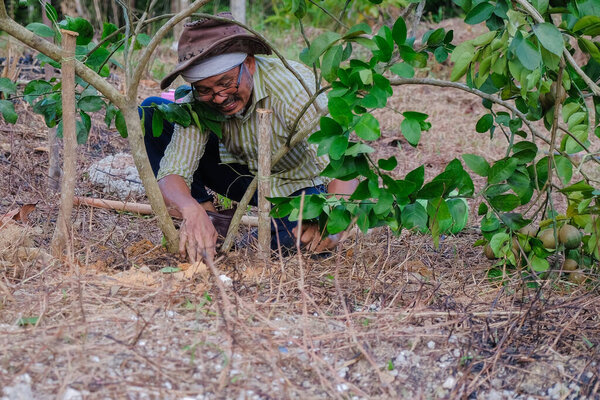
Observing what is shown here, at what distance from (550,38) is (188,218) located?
5.01 feet

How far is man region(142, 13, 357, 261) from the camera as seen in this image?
105 inches

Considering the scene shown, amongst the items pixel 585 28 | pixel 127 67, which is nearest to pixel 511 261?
pixel 585 28

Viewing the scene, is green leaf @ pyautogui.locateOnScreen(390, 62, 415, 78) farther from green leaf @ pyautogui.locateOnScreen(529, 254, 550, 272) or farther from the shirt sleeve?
the shirt sleeve

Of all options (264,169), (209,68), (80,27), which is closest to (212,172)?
(209,68)

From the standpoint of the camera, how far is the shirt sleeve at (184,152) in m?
2.94

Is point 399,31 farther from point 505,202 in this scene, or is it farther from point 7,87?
point 7,87

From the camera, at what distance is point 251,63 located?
2846 mm

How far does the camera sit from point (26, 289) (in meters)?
2.26

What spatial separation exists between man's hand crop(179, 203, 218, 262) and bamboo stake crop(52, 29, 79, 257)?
423mm

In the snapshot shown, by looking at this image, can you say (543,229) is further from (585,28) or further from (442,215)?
(585,28)

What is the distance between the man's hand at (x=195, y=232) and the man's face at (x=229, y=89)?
0.43 m

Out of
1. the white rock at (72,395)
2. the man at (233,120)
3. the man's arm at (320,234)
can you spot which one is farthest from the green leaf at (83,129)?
the white rock at (72,395)

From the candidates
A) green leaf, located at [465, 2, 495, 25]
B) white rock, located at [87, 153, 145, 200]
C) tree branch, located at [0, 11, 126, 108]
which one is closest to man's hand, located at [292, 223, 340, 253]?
tree branch, located at [0, 11, 126, 108]

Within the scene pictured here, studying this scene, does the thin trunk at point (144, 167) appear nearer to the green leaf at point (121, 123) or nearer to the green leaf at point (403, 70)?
the green leaf at point (121, 123)
